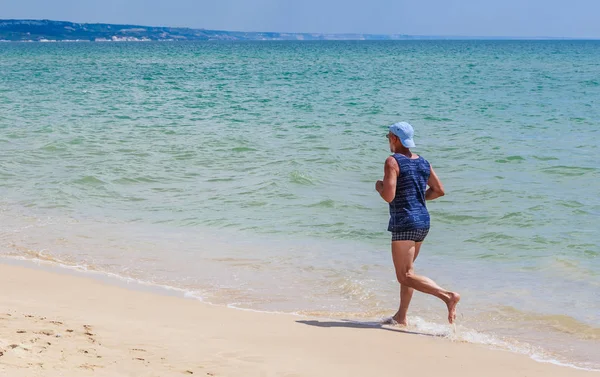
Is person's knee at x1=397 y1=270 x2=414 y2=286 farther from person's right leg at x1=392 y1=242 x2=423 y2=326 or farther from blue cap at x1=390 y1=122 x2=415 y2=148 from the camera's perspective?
blue cap at x1=390 y1=122 x2=415 y2=148

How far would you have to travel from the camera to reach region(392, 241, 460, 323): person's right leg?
590 centimetres

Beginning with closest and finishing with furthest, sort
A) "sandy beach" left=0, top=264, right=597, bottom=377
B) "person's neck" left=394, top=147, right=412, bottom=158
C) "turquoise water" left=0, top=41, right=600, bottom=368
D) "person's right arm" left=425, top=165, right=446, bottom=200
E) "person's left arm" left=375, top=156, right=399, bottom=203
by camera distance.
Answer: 1. "sandy beach" left=0, top=264, right=597, bottom=377
2. "person's left arm" left=375, top=156, right=399, bottom=203
3. "person's neck" left=394, top=147, right=412, bottom=158
4. "person's right arm" left=425, top=165, right=446, bottom=200
5. "turquoise water" left=0, top=41, right=600, bottom=368

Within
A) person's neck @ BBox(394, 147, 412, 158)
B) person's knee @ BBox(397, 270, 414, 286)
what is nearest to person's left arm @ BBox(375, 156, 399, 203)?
person's neck @ BBox(394, 147, 412, 158)

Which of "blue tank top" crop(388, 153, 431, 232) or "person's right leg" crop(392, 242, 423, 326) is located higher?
"blue tank top" crop(388, 153, 431, 232)

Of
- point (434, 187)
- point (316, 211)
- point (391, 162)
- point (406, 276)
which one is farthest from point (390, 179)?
point (316, 211)

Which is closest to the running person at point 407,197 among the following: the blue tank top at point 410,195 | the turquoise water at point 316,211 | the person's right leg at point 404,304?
the blue tank top at point 410,195

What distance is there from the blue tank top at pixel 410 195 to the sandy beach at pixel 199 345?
847 mm

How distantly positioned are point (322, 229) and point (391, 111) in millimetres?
16983

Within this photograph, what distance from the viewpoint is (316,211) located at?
10672 millimetres

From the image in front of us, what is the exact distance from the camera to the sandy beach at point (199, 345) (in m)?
4.66

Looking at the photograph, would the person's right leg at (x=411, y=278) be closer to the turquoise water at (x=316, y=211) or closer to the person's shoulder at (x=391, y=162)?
the turquoise water at (x=316, y=211)

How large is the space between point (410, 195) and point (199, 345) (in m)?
1.84

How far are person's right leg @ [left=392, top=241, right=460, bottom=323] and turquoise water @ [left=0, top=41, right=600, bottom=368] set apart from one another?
12.1 inches

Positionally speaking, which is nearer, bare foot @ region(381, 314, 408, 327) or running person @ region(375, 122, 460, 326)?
running person @ region(375, 122, 460, 326)
